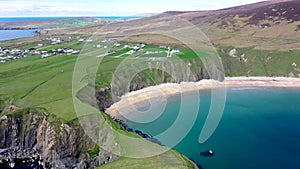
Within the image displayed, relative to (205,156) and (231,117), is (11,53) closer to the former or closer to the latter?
(231,117)

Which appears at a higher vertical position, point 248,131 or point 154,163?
point 154,163

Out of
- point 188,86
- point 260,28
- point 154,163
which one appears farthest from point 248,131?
point 260,28

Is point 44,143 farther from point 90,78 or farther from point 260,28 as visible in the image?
point 260,28

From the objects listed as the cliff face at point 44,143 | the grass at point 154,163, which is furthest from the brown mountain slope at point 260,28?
the cliff face at point 44,143

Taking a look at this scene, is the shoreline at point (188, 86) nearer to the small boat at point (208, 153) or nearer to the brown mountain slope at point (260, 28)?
the brown mountain slope at point (260, 28)

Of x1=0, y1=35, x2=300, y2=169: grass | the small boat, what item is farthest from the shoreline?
the small boat

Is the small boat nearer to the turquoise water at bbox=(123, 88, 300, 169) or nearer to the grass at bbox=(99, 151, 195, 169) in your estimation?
the turquoise water at bbox=(123, 88, 300, 169)
